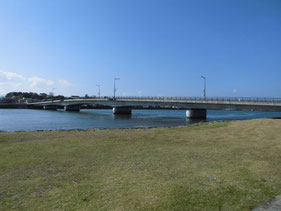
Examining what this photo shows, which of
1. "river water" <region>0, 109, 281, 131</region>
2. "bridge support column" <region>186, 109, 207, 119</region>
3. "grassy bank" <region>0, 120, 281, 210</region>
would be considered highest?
"grassy bank" <region>0, 120, 281, 210</region>

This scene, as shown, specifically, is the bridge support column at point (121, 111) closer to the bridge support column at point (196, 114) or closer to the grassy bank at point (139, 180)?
the bridge support column at point (196, 114)

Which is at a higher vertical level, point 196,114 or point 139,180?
point 139,180

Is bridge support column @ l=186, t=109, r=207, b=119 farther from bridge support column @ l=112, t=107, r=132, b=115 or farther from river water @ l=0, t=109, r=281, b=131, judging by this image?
bridge support column @ l=112, t=107, r=132, b=115

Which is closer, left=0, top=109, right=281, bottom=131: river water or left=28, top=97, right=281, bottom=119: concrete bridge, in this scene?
left=0, top=109, right=281, bottom=131: river water

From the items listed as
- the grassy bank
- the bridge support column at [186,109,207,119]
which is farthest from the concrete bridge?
the grassy bank

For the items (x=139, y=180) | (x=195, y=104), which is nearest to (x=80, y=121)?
(x=195, y=104)

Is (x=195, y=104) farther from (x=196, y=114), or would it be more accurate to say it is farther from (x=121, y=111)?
(x=121, y=111)

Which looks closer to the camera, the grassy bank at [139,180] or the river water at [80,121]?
the grassy bank at [139,180]

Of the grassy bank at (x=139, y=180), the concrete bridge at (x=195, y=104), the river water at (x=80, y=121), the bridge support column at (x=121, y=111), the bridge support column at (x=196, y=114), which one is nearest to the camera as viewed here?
the grassy bank at (x=139, y=180)

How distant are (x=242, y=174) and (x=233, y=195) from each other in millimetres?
2146

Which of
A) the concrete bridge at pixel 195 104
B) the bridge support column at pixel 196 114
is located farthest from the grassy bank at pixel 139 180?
the bridge support column at pixel 196 114

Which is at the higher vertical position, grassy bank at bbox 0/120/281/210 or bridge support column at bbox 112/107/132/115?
grassy bank at bbox 0/120/281/210

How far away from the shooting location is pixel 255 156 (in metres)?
11.4

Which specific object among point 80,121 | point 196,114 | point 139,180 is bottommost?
point 80,121
